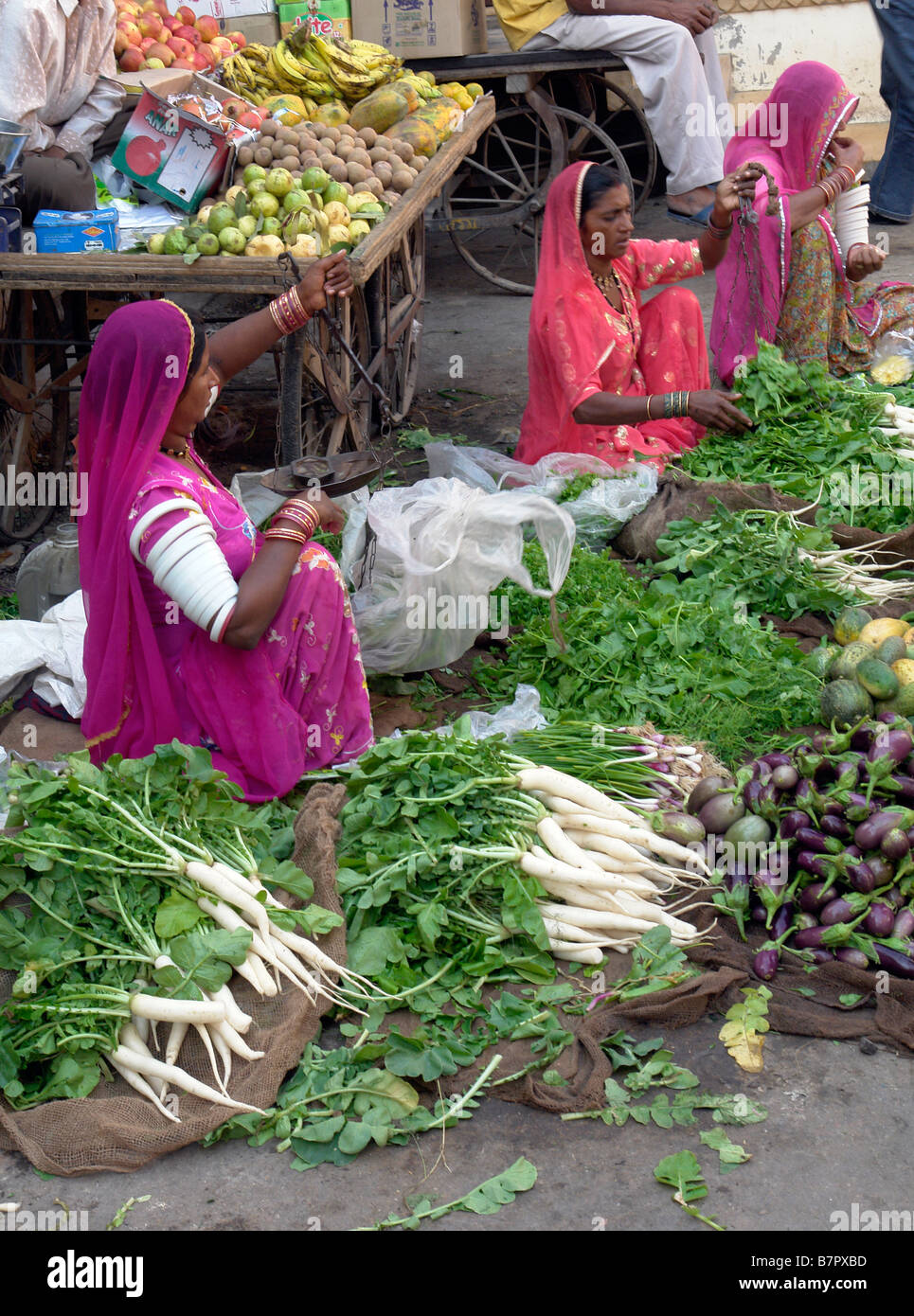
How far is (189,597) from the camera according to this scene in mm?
2709

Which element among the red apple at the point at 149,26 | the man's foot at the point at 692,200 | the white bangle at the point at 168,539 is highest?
the red apple at the point at 149,26

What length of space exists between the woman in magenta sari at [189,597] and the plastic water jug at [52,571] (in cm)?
106

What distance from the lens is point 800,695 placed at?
3.27 m

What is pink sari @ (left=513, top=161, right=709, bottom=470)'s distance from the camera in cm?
439

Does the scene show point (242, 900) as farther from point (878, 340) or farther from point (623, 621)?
point (878, 340)

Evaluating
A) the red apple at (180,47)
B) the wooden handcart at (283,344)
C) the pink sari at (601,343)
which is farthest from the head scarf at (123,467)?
the red apple at (180,47)

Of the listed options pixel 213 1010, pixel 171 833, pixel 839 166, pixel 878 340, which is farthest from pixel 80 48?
pixel 213 1010

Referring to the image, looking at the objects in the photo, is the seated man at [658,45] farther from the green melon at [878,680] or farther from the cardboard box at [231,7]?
the green melon at [878,680]

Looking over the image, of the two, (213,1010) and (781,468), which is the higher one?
(781,468)

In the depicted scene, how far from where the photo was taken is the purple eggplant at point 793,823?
2709 millimetres

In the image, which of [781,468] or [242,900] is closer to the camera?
[242,900]

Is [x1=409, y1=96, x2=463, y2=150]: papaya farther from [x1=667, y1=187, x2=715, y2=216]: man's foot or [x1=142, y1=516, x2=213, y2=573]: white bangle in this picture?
[x1=142, y1=516, x2=213, y2=573]: white bangle

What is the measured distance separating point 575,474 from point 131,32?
310 centimetres

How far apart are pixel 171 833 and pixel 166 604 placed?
2.00ft
